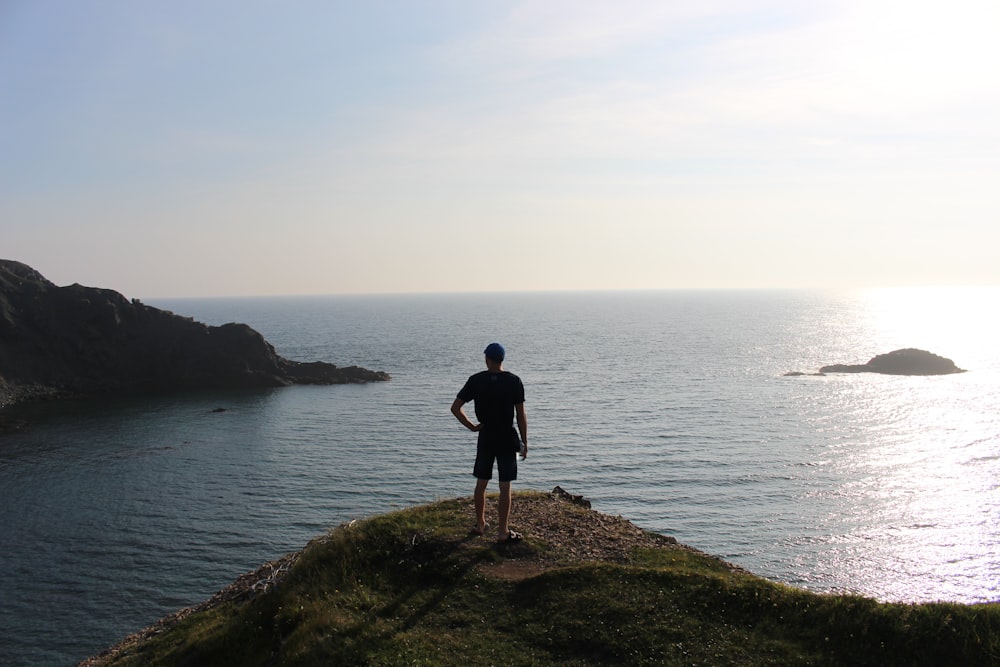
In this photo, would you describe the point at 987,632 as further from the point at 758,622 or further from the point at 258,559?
the point at 258,559

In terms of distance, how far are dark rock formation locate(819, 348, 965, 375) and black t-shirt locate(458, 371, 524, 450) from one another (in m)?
102

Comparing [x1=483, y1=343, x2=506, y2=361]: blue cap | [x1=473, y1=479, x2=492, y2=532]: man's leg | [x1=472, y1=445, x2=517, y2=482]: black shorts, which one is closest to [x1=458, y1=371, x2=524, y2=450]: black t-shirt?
[x1=472, y1=445, x2=517, y2=482]: black shorts

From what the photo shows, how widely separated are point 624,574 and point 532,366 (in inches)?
3814

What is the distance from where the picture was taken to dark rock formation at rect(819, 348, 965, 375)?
101562 mm

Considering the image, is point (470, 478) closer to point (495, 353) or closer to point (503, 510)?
point (503, 510)

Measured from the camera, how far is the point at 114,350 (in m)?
91.6

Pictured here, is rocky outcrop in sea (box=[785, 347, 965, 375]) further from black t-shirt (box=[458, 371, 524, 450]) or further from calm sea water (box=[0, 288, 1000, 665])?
black t-shirt (box=[458, 371, 524, 450])

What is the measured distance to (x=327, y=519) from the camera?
125 feet

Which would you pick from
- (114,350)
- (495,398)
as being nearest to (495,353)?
(495,398)

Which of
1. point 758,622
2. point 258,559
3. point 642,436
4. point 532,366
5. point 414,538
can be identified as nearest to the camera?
point 758,622

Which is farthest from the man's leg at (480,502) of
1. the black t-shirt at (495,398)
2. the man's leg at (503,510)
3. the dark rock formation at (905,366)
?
the dark rock formation at (905,366)

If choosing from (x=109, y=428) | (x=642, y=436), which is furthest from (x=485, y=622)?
(x=109, y=428)

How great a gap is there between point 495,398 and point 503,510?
2.47 meters

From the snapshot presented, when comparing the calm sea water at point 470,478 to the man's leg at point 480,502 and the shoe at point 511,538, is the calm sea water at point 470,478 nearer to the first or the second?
the man's leg at point 480,502
